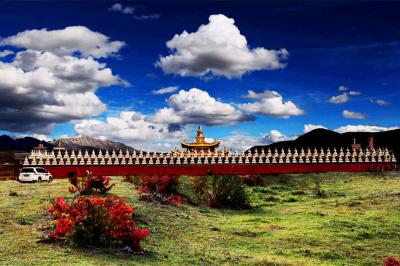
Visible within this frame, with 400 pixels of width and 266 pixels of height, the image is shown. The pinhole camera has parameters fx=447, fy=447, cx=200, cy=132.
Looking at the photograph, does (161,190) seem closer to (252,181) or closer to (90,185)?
(90,185)

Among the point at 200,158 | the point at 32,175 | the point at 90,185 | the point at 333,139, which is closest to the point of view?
the point at 90,185

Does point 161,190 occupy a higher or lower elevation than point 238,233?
higher

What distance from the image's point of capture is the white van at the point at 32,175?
34281 mm

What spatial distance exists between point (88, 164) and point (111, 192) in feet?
63.7

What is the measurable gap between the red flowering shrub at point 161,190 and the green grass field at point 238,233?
0.67 metres

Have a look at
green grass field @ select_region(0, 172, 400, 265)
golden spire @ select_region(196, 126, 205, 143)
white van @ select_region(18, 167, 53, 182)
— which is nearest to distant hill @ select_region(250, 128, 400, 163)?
golden spire @ select_region(196, 126, 205, 143)

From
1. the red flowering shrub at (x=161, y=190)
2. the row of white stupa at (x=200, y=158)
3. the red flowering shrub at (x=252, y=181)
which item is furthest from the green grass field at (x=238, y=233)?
the row of white stupa at (x=200, y=158)

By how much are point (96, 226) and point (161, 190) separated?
525 inches

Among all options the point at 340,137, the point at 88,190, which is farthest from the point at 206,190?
the point at 340,137

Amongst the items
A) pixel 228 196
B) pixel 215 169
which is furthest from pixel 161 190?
pixel 215 169

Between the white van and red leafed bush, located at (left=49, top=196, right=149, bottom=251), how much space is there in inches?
824

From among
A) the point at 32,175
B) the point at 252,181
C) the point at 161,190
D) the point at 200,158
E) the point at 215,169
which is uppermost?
the point at 200,158

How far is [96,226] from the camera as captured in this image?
46.4ft

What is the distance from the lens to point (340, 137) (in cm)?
11275
